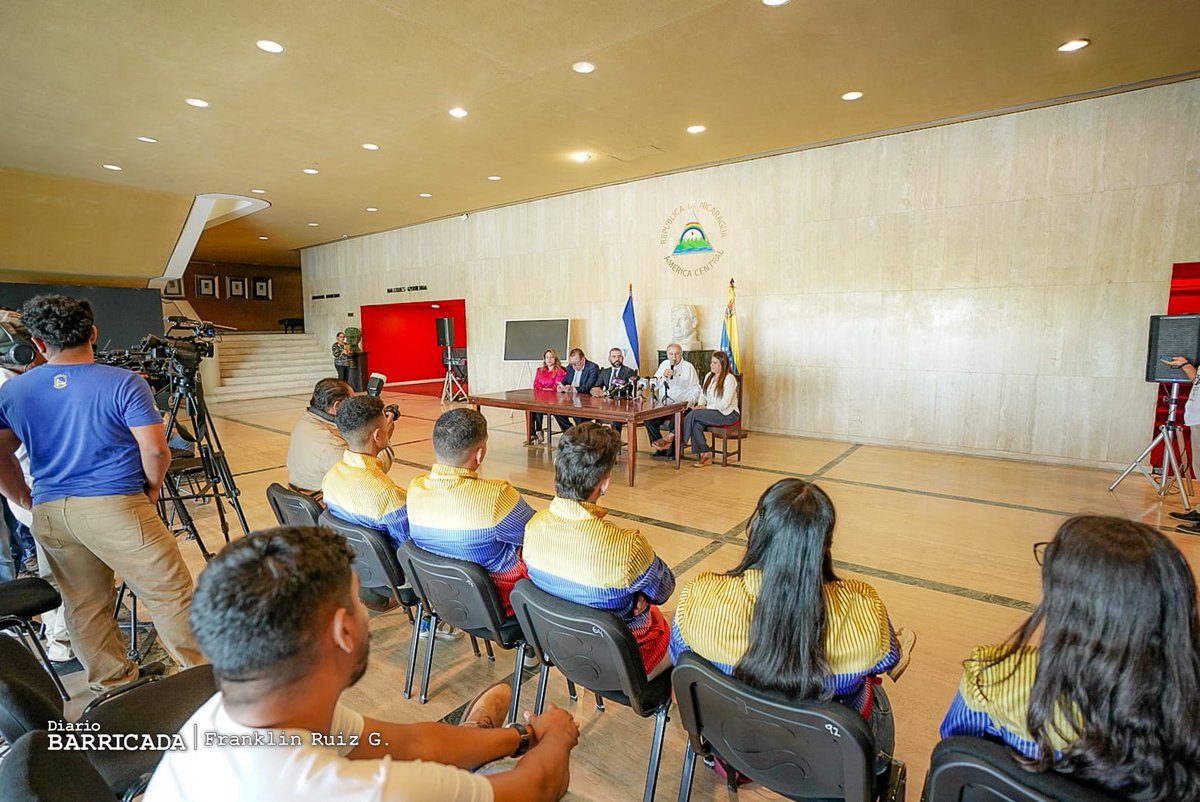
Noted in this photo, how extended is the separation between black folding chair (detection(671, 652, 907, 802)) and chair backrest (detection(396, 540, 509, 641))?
0.77 meters

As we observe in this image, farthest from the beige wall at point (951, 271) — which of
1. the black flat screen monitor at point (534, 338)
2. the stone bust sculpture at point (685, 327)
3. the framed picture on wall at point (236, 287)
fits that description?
the framed picture on wall at point (236, 287)

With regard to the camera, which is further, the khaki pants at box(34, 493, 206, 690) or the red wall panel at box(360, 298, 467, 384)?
the red wall panel at box(360, 298, 467, 384)

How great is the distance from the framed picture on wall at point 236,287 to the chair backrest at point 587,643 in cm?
2071

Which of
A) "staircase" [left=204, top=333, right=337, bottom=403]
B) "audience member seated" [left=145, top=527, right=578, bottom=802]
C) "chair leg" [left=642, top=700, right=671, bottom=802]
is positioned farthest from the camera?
"staircase" [left=204, top=333, right=337, bottom=403]

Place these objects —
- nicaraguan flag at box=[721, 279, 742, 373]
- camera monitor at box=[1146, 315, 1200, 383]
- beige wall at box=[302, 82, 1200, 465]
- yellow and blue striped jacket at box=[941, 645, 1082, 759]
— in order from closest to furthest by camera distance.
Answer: yellow and blue striped jacket at box=[941, 645, 1082, 759] → camera monitor at box=[1146, 315, 1200, 383] → beige wall at box=[302, 82, 1200, 465] → nicaraguan flag at box=[721, 279, 742, 373]

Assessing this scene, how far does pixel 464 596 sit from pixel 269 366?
1338 centimetres

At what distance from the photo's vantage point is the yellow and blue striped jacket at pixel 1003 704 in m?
0.98

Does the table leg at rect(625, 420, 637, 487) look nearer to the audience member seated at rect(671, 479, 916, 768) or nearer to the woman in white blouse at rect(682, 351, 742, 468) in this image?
the woman in white blouse at rect(682, 351, 742, 468)

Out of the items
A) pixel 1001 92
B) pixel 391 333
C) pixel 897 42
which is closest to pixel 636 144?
pixel 897 42

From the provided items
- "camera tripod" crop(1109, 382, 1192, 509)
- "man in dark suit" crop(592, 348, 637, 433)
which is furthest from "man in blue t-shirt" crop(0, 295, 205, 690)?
"camera tripod" crop(1109, 382, 1192, 509)

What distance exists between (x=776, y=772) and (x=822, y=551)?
0.52m

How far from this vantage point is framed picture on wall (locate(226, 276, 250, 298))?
18.5 metres

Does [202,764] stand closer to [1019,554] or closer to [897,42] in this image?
[1019,554]

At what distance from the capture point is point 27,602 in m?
2.01
